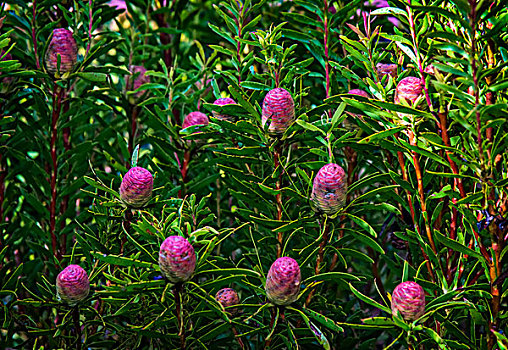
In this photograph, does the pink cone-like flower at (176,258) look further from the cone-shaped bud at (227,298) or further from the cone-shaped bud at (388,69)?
the cone-shaped bud at (388,69)

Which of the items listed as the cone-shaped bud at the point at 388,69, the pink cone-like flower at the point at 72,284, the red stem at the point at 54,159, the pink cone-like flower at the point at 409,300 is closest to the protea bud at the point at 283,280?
the pink cone-like flower at the point at 409,300

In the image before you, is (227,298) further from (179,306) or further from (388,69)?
(388,69)

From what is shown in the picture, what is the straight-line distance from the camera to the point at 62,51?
82 cm

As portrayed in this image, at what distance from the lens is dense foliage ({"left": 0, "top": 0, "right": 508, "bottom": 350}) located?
0.64 meters

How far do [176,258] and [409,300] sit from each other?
242 mm

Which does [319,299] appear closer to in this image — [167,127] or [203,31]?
[167,127]

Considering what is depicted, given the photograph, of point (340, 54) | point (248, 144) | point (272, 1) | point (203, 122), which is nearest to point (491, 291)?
point (248, 144)

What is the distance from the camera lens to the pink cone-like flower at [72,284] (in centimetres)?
67

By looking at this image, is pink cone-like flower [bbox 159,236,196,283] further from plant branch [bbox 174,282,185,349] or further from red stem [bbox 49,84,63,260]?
red stem [bbox 49,84,63,260]

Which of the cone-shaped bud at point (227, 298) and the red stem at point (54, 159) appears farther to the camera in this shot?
the red stem at point (54, 159)

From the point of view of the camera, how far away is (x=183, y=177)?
36.2 inches

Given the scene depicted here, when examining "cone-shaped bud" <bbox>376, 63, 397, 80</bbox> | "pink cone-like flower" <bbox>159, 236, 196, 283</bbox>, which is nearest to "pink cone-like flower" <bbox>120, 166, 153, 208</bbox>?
"pink cone-like flower" <bbox>159, 236, 196, 283</bbox>

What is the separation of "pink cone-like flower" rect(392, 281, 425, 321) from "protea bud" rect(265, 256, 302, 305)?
0.35 feet

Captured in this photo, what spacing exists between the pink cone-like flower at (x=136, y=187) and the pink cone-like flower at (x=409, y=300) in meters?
0.30
